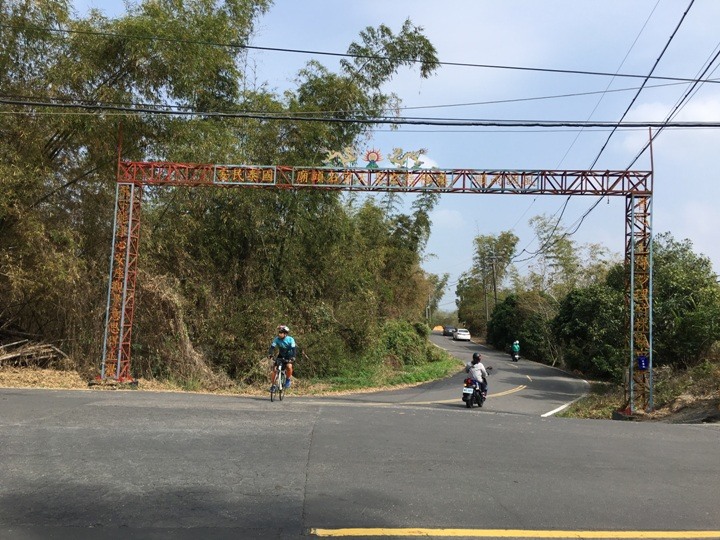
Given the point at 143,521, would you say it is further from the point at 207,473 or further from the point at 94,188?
the point at 94,188

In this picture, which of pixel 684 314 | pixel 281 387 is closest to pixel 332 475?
pixel 281 387

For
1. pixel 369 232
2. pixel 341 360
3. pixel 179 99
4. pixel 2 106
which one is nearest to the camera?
pixel 2 106

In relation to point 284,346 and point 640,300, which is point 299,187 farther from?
point 640,300

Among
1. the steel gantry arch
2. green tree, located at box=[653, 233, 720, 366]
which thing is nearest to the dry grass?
the steel gantry arch

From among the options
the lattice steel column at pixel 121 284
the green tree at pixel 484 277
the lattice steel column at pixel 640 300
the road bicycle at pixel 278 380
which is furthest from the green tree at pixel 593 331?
the green tree at pixel 484 277

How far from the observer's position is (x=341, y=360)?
23359mm

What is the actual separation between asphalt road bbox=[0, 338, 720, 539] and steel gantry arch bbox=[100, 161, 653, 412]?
5996mm

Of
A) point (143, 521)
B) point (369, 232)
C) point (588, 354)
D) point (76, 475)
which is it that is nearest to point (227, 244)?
point (369, 232)

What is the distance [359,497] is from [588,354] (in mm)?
31509

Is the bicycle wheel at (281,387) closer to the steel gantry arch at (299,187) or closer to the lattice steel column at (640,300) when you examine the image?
the steel gantry arch at (299,187)

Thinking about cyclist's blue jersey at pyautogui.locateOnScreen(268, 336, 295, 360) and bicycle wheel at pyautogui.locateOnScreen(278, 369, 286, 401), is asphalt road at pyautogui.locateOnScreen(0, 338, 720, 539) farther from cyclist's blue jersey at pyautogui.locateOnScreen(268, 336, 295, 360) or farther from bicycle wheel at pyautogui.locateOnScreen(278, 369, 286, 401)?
cyclist's blue jersey at pyautogui.locateOnScreen(268, 336, 295, 360)

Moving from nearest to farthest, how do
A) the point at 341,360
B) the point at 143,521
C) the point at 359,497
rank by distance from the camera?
the point at 143,521 < the point at 359,497 < the point at 341,360

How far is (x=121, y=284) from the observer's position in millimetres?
16766

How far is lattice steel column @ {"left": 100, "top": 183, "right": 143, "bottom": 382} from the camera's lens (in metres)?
16.2
